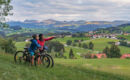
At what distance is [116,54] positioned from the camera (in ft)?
283

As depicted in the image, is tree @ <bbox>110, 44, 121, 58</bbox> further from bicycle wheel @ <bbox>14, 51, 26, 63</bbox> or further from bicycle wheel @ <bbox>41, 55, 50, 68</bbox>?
bicycle wheel @ <bbox>41, 55, 50, 68</bbox>

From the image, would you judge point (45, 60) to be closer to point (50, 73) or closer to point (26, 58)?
point (26, 58)

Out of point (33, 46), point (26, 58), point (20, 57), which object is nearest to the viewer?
point (33, 46)

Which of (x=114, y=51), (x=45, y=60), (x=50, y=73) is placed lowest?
(x=114, y=51)

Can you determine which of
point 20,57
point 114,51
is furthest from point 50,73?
point 114,51

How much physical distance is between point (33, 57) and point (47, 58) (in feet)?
3.35

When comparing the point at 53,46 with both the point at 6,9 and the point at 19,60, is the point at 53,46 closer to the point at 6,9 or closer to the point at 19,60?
the point at 6,9

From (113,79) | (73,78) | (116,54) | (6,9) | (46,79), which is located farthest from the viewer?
(116,54)

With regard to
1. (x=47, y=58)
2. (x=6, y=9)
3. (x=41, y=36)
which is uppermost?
(x=6, y=9)

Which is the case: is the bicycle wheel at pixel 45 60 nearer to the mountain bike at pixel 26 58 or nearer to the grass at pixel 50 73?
the mountain bike at pixel 26 58

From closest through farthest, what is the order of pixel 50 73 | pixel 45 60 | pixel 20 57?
pixel 50 73 < pixel 45 60 < pixel 20 57

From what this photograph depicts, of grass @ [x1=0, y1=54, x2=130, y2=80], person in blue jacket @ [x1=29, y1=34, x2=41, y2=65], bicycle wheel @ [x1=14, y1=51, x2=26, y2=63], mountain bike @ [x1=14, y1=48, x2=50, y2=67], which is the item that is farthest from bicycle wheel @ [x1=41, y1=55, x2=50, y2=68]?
bicycle wheel @ [x1=14, y1=51, x2=26, y2=63]

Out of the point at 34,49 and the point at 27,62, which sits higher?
the point at 34,49

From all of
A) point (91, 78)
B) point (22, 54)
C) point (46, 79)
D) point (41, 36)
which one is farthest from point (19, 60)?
point (91, 78)
